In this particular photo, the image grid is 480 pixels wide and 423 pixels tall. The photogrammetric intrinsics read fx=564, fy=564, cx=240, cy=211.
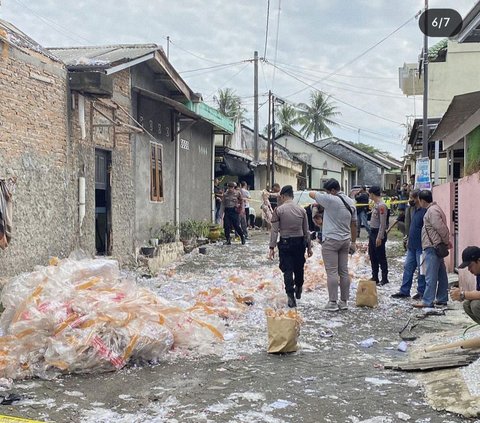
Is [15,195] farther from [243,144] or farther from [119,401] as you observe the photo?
[243,144]

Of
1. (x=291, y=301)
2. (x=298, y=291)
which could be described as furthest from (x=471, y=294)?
(x=298, y=291)

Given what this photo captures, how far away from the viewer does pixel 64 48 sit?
12148mm

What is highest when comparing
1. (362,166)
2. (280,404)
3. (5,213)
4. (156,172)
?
(362,166)

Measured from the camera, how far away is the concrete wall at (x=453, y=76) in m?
25.5

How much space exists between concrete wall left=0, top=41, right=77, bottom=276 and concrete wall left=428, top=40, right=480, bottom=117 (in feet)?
67.5

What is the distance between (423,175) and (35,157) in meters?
9.25

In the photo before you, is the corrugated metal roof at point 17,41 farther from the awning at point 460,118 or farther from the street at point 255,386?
the awning at point 460,118

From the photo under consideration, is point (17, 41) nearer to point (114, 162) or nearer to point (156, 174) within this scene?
point (114, 162)

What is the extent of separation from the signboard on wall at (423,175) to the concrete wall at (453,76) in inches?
513

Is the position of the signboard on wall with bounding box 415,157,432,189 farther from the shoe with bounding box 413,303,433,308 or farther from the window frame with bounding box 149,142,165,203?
the window frame with bounding box 149,142,165,203

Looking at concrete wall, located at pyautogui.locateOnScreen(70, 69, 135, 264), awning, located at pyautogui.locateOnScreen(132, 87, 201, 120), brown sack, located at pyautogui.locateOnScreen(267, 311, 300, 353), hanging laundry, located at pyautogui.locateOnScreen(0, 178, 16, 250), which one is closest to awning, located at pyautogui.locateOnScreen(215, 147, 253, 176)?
awning, located at pyautogui.locateOnScreen(132, 87, 201, 120)

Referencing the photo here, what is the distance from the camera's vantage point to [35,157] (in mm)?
8422

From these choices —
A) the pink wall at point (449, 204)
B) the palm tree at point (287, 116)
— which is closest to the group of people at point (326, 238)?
the pink wall at point (449, 204)

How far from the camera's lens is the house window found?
13.5 m
